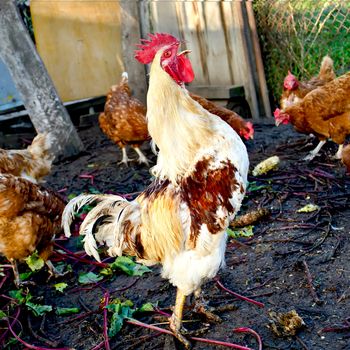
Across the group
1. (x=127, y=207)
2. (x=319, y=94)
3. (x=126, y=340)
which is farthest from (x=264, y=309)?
(x=319, y=94)

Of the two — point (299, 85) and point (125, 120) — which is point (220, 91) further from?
point (125, 120)

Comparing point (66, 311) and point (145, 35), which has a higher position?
point (145, 35)

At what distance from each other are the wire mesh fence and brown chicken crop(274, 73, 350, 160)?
1.67 metres

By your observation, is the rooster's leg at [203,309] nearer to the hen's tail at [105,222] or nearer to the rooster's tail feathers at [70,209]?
the hen's tail at [105,222]

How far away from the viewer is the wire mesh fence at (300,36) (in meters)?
7.70

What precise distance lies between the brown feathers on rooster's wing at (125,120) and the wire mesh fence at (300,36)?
2741 mm

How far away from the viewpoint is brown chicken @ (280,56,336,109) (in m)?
7.11

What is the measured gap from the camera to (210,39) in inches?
340

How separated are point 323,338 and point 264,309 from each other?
1.75 feet

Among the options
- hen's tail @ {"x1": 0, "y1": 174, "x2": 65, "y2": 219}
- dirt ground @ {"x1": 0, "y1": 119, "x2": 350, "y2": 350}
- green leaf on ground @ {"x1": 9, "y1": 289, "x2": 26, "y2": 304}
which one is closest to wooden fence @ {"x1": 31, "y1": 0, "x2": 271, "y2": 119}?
dirt ground @ {"x1": 0, "y1": 119, "x2": 350, "y2": 350}

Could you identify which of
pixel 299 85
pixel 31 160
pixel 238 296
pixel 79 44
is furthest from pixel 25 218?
pixel 79 44

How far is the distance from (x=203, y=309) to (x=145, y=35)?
6493 millimetres

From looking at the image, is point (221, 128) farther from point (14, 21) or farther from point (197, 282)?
point (14, 21)

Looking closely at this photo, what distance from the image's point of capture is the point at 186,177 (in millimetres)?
3342
